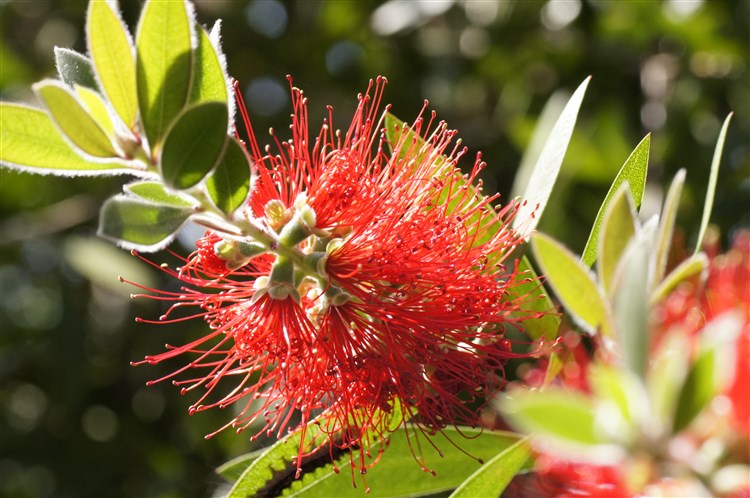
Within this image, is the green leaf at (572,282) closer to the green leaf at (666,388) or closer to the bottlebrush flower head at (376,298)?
the green leaf at (666,388)

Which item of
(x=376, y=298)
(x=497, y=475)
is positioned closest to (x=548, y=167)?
(x=376, y=298)

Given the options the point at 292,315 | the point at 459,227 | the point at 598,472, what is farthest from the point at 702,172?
the point at 598,472

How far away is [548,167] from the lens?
158cm

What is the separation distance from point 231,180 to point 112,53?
0.23 m

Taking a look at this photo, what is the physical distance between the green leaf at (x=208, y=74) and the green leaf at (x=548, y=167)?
1.83 feet

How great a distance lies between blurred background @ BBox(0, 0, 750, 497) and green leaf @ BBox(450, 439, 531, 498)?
74.0 inches

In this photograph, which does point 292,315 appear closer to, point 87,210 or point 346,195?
point 346,195

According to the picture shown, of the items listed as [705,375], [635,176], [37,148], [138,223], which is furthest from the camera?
[635,176]

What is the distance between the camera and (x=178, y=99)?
3.97ft

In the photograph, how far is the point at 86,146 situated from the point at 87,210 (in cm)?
268

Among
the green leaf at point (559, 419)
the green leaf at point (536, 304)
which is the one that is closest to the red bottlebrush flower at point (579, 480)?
the green leaf at point (559, 419)

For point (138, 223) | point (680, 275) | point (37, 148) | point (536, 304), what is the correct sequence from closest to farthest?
point (680, 275) < point (138, 223) < point (37, 148) < point (536, 304)

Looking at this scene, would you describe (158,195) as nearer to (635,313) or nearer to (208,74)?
(208,74)

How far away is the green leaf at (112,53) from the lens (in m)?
1.18
